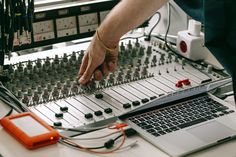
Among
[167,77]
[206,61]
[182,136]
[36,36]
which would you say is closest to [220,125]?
[182,136]

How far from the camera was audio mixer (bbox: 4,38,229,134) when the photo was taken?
48.4 inches

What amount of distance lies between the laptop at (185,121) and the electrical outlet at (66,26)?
16.9 inches

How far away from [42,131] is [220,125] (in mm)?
428

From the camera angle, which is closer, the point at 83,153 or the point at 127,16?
the point at 83,153

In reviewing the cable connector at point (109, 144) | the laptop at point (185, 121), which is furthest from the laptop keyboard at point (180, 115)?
the cable connector at point (109, 144)

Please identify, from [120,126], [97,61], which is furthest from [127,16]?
[120,126]

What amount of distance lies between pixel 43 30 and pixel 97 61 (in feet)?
0.91

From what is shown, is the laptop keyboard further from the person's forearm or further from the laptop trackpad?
the person's forearm

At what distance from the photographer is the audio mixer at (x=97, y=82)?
1.23 metres

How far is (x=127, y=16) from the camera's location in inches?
47.4

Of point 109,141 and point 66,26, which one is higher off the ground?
point 66,26

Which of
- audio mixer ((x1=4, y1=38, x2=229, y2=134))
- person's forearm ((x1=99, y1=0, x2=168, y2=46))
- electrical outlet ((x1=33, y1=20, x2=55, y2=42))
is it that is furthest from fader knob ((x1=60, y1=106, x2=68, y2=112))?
electrical outlet ((x1=33, y1=20, x2=55, y2=42))

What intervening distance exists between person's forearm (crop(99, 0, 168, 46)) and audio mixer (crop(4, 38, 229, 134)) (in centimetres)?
17

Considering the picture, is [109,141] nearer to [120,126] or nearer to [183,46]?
[120,126]
